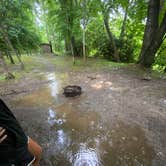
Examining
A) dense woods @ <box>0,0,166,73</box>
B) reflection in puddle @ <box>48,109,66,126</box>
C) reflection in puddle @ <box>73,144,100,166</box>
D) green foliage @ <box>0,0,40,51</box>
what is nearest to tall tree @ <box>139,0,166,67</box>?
dense woods @ <box>0,0,166,73</box>

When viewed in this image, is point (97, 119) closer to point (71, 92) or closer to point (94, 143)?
point (94, 143)

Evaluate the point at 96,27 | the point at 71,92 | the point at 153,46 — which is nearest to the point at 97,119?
the point at 71,92

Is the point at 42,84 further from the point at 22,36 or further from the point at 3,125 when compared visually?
the point at 3,125

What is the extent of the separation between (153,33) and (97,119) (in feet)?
16.0

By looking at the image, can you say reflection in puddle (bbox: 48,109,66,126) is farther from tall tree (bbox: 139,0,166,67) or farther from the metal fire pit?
tall tree (bbox: 139,0,166,67)

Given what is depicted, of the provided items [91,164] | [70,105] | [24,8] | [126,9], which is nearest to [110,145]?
[91,164]

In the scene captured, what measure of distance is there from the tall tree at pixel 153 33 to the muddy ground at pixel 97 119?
1.23 meters

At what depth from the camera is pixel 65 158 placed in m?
2.16

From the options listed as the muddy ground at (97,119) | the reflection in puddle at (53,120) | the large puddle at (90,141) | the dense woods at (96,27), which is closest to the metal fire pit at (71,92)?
the muddy ground at (97,119)

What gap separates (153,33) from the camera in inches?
238

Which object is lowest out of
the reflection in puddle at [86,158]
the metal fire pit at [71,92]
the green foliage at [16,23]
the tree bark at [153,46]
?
the reflection in puddle at [86,158]

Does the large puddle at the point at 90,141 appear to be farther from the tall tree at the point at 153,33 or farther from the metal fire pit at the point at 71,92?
the tall tree at the point at 153,33

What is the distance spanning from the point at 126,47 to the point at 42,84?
22.0 ft

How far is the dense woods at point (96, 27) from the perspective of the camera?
6.01m
